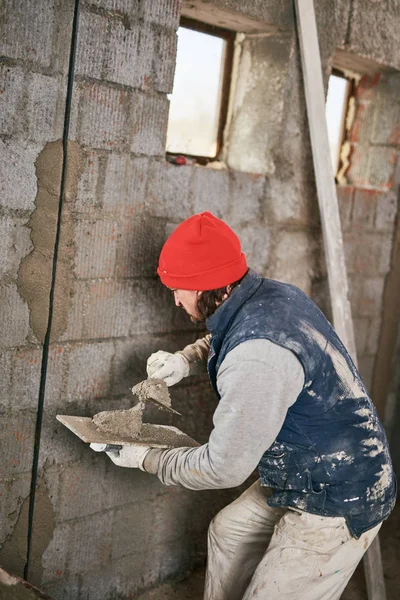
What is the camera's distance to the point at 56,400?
2.71 m

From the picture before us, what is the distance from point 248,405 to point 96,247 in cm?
100

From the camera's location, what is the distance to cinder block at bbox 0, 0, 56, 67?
7.71ft

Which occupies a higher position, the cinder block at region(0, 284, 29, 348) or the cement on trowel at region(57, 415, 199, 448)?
the cinder block at region(0, 284, 29, 348)

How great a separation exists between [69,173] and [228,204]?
2.81 ft

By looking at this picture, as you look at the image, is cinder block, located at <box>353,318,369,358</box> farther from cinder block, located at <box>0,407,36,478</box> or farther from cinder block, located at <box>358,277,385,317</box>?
cinder block, located at <box>0,407,36,478</box>

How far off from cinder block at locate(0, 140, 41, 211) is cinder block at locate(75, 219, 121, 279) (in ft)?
0.76

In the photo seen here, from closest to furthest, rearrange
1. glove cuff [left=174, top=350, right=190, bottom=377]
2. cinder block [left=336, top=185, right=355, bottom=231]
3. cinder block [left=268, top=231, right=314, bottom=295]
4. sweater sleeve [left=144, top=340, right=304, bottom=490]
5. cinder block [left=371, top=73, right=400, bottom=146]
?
sweater sleeve [left=144, top=340, right=304, bottom=490]
glove cuff [left=174, top=350, right=190, bottom=377]
cinder block [left=268, top=231, right=314, bottom=295]
cinder block [left=336, top=185, right=355, bottom=231]
cinder block [left=371, top=73, right=400, bottom=146]

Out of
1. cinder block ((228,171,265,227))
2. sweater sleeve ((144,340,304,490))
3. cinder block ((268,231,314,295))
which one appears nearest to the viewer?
sweater sleeve ((144,340,304,490))

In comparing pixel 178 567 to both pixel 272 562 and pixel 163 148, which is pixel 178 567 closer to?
pixel 272 562

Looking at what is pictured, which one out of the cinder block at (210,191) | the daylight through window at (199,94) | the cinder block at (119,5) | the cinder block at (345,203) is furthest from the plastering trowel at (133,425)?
the cinder block at (345,203)

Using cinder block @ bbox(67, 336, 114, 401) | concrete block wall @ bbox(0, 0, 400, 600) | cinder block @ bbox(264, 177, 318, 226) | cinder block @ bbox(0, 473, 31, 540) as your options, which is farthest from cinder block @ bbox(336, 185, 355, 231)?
cinder block @ bbox(0, 473, 31, 540)

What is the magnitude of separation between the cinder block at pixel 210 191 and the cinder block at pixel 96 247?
44 centimetres

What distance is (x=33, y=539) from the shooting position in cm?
275

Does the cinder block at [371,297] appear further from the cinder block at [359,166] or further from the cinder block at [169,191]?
the cinder block at [169,191]
